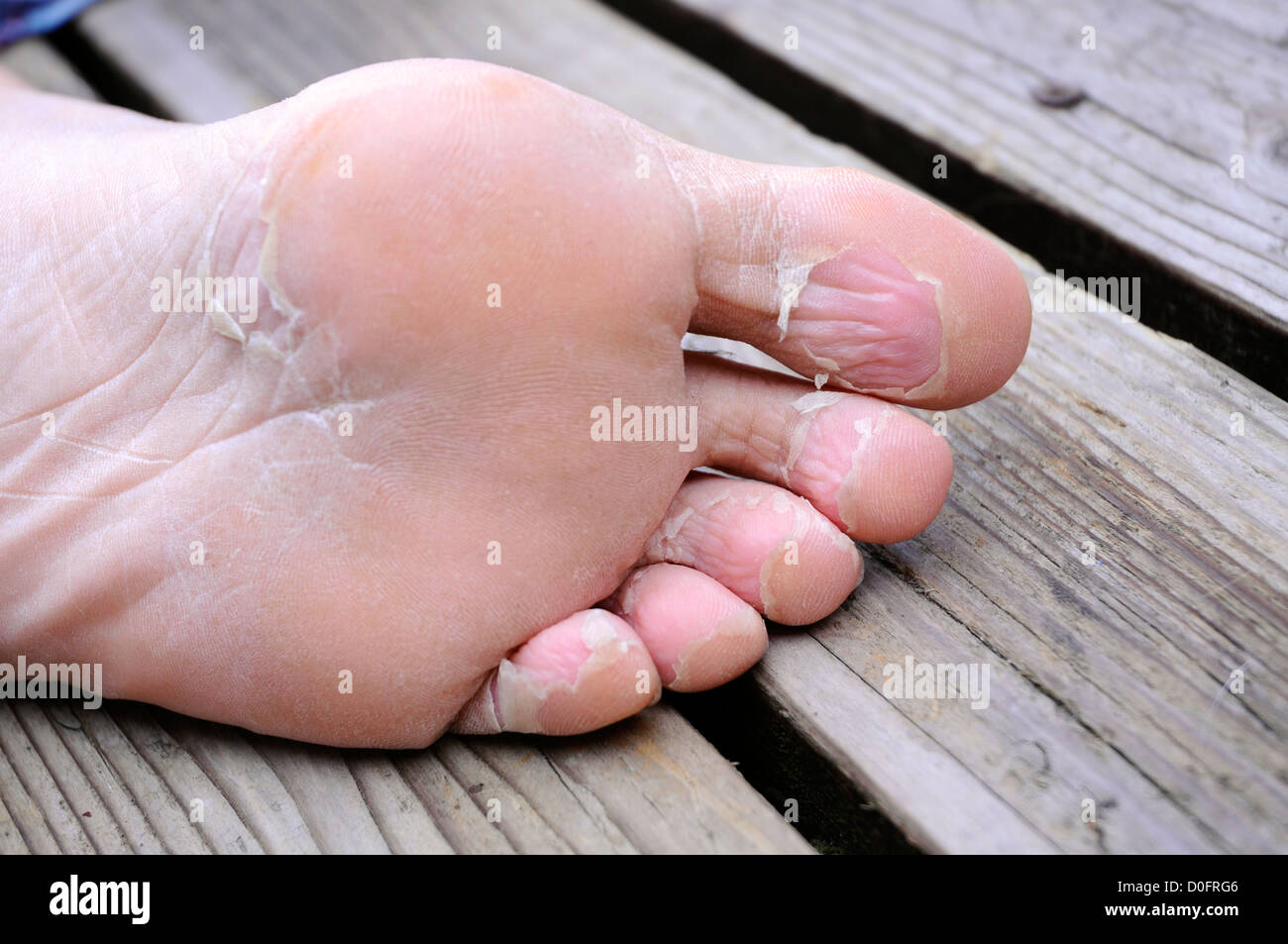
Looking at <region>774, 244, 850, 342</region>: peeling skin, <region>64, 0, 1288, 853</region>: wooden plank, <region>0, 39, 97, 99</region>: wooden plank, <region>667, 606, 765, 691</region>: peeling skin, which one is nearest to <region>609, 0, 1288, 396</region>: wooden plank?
<region>64, 0, 1288, 853</region>: wooden plank

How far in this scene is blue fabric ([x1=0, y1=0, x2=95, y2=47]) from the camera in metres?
1.58

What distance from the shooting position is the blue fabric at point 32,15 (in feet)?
5.19

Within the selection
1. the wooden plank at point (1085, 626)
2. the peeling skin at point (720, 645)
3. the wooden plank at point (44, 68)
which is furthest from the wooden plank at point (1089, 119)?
the wooden plank at point (44, 68)

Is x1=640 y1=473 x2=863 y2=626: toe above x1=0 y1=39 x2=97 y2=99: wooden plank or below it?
below

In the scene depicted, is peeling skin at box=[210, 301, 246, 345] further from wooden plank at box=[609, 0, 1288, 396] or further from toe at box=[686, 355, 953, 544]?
wooden plank at box=[609, 0, 1288, 396]

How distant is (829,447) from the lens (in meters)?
0.80

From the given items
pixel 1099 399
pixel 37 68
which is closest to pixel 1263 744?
pixel 1099 399

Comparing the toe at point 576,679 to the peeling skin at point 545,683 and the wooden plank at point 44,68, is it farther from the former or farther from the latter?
the wooden plank at point 44,68

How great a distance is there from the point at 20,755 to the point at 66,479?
0.71 ft

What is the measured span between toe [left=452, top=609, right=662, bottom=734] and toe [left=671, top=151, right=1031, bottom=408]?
0.25 metres

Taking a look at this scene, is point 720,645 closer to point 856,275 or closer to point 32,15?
point 856,275

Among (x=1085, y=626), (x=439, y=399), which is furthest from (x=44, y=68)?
(x=1085, y=626)

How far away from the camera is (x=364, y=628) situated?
0.74m

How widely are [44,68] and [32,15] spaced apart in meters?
0.17
